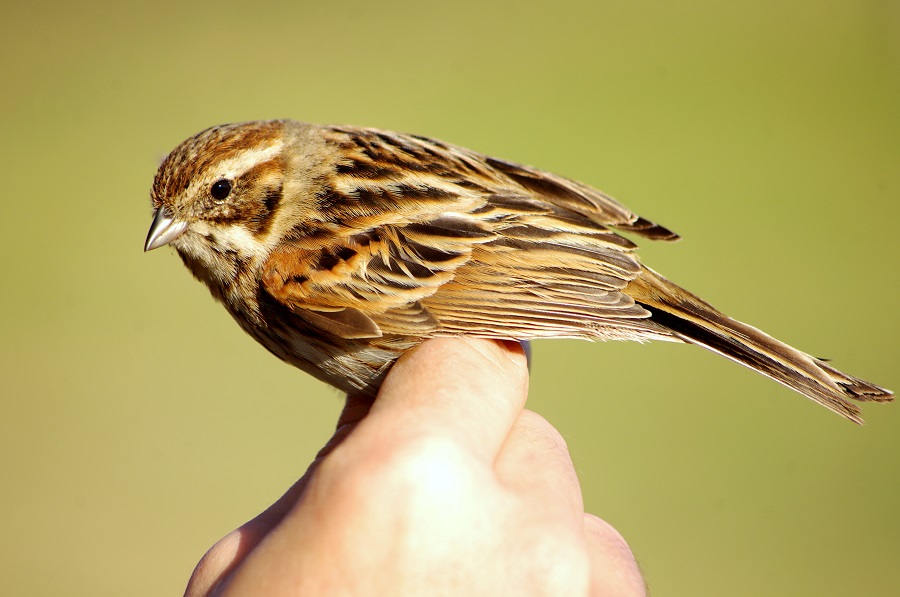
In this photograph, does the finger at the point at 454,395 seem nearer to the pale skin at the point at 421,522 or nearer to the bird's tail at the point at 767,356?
the pale skin at the point at 421,522

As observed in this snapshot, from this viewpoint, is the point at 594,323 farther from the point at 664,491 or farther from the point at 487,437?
the point at 664,491

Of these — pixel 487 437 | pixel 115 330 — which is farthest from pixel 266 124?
pixel 115 330

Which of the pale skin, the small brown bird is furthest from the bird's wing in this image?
the pale skin

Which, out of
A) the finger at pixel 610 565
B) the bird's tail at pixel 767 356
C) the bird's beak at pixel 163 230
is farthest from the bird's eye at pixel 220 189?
the finger at pixel 610 565

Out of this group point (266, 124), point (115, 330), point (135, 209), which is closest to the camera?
point (266, 124)

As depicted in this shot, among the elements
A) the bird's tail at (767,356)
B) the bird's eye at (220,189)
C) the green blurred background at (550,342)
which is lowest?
the green blurred background at (550,342)

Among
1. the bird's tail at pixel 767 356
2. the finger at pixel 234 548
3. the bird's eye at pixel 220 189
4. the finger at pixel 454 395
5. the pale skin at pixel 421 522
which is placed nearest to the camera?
the pale skin at pixel 421 522

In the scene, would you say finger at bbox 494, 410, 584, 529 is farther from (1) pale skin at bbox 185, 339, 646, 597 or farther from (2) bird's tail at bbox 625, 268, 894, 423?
(2) bird's tail at bbox 625, 268, 894, 423

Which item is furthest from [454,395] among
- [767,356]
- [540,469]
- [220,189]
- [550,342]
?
[550,342]
